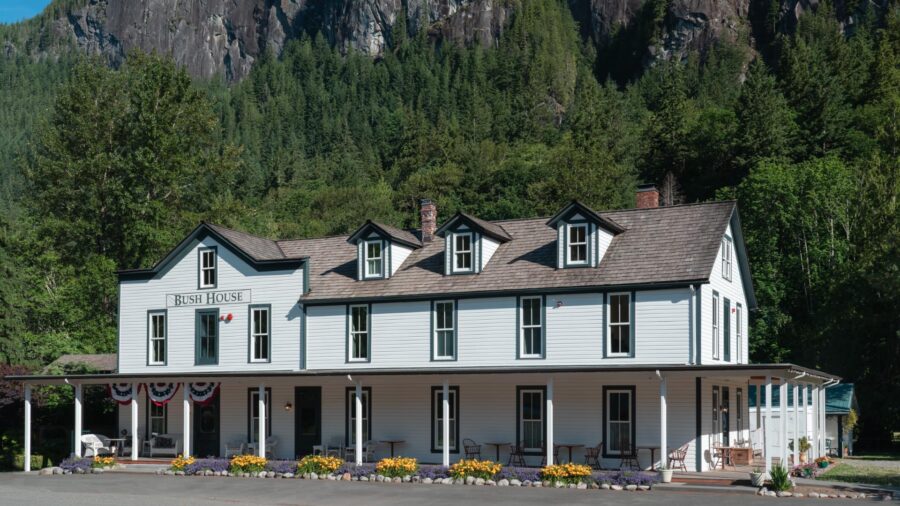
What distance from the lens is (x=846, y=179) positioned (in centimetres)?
5700

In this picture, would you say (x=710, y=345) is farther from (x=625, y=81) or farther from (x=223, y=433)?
(x=625, y=81)

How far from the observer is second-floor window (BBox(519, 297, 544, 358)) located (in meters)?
31.0

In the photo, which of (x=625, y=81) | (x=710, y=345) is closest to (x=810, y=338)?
(x=710, y=345)

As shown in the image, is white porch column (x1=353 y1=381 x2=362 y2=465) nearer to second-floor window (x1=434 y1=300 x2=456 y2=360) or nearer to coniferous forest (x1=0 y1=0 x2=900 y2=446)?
second-floor window (x1=434 y1=300 x2=456 y2=360)

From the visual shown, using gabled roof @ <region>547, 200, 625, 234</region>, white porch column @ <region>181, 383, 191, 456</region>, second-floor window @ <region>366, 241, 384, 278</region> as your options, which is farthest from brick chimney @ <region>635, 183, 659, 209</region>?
white porch column @ <region>181, 383, 191, 456</region>

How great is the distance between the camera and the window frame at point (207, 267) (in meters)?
35.7

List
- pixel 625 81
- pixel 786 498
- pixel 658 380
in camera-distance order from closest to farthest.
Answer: pixel 786 498 < pixel 658 380 < pixel 625 81

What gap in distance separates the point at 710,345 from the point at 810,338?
2179 cm

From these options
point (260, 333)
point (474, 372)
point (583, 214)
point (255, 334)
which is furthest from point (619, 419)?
point (255, 334)

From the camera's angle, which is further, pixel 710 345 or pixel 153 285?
pixel 153 285

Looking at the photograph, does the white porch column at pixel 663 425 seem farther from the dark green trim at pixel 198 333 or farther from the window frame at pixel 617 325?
the dark green trim at pixel 198 333

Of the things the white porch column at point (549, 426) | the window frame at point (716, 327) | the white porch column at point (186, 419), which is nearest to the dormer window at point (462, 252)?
the white porch column at point (549, 426)

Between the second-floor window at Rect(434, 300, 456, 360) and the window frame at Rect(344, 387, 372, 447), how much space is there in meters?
2.98

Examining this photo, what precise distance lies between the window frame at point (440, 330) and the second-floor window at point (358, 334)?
96.2 inches
